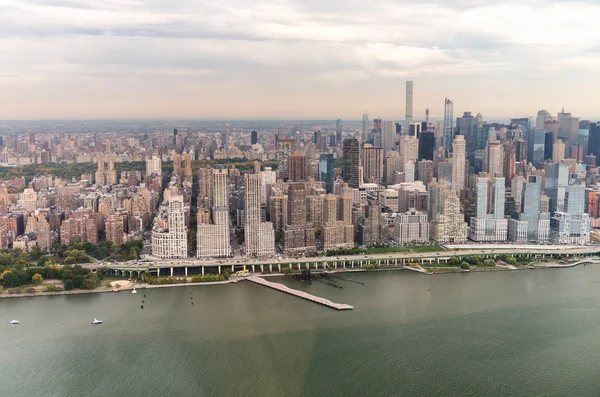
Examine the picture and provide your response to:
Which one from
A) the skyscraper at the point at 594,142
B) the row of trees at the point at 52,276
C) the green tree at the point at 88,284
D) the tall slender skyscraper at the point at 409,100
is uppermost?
the tall slender skyscraper at the point at 409,100

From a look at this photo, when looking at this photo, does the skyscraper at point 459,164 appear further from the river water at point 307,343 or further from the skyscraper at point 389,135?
the river water at point 307,343

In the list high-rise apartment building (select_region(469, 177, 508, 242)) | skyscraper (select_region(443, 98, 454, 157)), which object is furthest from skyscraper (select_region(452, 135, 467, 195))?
high-rise apartment building (select_region(469, 177, 508, 242))

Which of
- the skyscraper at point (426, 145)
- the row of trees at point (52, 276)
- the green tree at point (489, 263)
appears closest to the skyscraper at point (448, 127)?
→ the skyscraper at point (426, 145)

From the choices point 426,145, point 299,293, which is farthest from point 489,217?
point 426,145

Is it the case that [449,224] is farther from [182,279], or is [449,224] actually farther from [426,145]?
[426,145]

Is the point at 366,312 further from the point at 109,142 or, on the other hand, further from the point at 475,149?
the point at 475,149

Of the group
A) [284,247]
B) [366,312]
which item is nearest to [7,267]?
[284,247]
